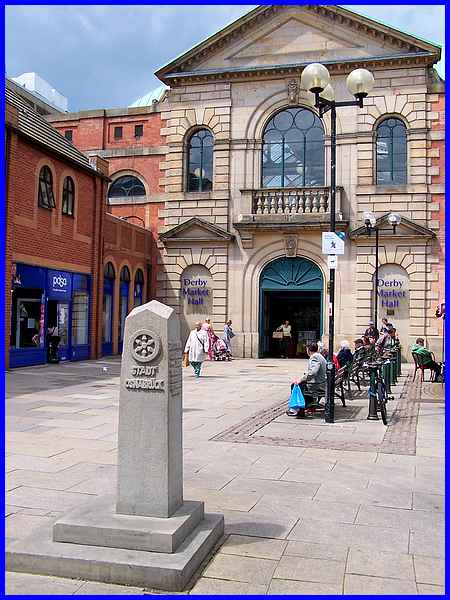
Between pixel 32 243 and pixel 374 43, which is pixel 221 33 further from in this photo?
pixel 32 243

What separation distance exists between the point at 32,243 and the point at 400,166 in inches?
646

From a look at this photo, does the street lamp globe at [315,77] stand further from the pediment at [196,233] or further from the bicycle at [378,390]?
the pediment at [196,233]

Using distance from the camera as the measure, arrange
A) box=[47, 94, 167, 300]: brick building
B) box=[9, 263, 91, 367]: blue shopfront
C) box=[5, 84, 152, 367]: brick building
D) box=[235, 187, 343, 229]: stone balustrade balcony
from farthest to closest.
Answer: box=[47, 94, 167, 300]: brick building < box=[235, 187, 343, 229]: stone balustrade balcony < box=[9, 263, 91, 367]: blue shopfront < box=[5, 84, 152, 367]: brick building

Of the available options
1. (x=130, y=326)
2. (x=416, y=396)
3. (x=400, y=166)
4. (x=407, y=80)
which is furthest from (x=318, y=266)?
(x=130, y=326)

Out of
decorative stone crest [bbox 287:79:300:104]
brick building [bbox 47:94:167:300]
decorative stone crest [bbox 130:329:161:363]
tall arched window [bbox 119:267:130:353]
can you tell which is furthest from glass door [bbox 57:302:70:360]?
decorative stone crest [bbox 130:329:161:363]

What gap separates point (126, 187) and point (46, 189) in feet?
34.9

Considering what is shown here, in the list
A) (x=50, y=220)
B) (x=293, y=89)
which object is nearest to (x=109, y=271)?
(x=50, y=220)

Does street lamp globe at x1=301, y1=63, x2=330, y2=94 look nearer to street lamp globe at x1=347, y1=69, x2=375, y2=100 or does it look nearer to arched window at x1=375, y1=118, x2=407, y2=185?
street lamp globe at x1=347, y1=69, x2=375, y2=100

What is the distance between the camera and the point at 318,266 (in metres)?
28.2

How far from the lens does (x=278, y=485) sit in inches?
283

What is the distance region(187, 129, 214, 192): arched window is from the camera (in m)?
30.1

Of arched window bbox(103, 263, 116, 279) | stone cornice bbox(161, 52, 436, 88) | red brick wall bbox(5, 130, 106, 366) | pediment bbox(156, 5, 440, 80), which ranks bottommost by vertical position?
arched window bbox(103, 263, 116, 279)

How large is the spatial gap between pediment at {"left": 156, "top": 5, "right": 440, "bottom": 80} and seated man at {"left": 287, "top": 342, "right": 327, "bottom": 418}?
2004 cm

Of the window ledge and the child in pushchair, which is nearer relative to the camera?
the child in pushchair
